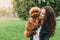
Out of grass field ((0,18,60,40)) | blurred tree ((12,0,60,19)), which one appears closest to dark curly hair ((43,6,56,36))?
grass field ((0,18,60,40))

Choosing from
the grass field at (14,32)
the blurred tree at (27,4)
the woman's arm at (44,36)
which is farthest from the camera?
the blurred tree at (27,4)

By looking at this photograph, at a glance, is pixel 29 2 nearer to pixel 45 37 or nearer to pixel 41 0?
pixel 41 0

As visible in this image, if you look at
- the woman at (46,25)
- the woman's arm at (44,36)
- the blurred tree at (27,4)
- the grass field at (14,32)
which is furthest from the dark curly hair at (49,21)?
the blurred tree at (27,4)

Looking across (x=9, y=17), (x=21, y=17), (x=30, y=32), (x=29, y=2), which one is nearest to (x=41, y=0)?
(x=29, y=2)

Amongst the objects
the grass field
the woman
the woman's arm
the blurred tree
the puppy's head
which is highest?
the blurred tree

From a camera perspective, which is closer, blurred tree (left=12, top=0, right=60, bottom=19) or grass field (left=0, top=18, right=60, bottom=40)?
grass field (left=0, top=18, right=60, bottom=40)

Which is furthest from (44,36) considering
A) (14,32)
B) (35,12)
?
(14,32)

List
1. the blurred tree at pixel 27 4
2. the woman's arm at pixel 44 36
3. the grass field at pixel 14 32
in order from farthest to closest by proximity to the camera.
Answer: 1. the blurred tree at pixel 27 4
2. the grass field at pixel 14 32
3. the woman's arm at pixel 44 36

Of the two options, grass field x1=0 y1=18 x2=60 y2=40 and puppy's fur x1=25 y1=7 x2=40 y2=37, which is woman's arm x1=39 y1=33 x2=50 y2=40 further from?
grass field x1=0 y1=18 x2=60 y2=40

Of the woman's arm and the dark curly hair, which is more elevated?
the dark curly hair

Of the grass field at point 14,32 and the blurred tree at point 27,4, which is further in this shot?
the blurred tree at point 27,4

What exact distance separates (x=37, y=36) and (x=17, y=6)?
15935mm

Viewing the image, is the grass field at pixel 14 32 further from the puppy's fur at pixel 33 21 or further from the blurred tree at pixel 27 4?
the puppy's fur at pixel 33 21

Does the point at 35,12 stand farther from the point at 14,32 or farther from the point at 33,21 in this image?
the point at 14,32
